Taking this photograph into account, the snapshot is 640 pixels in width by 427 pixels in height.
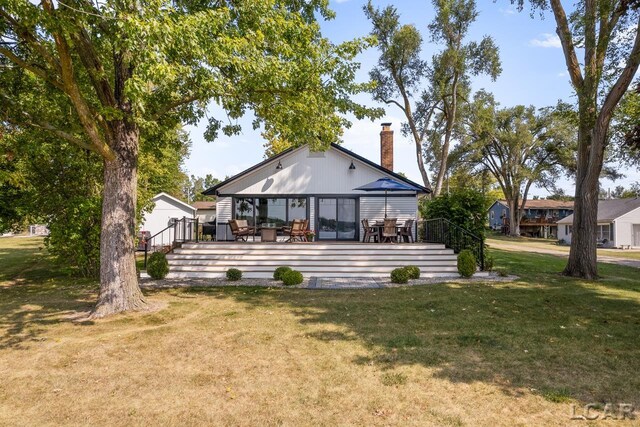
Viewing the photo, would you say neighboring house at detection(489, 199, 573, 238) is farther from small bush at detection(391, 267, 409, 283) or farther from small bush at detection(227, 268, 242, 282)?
small bush at detection(227, 268, 242, 282)

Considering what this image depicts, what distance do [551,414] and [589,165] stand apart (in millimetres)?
11194

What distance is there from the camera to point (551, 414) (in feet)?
11.5

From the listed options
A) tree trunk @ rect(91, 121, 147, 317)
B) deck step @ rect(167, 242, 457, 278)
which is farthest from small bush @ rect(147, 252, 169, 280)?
tree trunk @ rect(91, 121, 147, 317)

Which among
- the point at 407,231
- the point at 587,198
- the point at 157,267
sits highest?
the point at 587,198

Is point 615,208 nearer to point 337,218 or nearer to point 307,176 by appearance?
point 337,218

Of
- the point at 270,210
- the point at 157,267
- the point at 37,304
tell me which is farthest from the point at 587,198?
the point at 37,304

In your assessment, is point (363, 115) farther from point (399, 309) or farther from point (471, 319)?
point (471, 319)

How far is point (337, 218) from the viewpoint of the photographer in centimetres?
1806

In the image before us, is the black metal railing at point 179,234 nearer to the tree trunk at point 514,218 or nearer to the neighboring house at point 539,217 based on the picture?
the tree trunk at point 514,218

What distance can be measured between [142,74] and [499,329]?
703 cm

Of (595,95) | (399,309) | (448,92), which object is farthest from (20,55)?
(448,92)

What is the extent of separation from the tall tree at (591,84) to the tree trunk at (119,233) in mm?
12954

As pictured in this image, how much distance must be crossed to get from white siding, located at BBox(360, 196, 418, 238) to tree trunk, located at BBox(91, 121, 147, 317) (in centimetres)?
1169

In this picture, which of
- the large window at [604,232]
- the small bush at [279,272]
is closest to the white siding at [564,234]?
the large window at [604,232]
